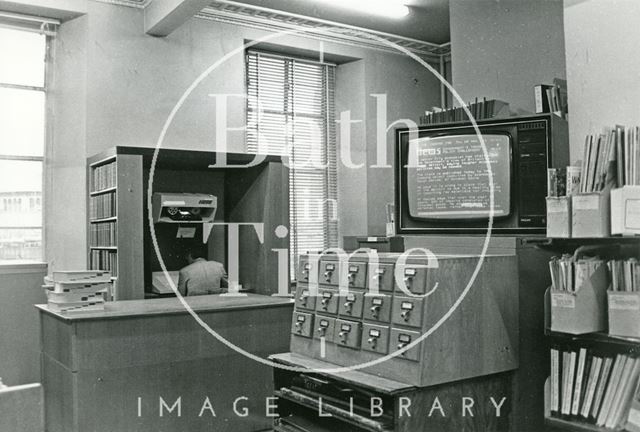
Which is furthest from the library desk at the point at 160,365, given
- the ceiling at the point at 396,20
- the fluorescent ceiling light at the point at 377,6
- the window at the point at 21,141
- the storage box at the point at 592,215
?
the ceiling at the point at 396,20

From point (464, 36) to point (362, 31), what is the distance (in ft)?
8.33

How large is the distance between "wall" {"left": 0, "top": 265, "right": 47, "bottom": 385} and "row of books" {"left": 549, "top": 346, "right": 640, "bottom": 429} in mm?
4184

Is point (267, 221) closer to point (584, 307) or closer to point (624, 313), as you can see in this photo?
point (584, 307)

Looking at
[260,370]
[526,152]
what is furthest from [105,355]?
[526,152]

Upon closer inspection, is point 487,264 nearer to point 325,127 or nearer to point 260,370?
point 260,370

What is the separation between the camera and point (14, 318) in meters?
5.19

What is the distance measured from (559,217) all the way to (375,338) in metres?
0.84

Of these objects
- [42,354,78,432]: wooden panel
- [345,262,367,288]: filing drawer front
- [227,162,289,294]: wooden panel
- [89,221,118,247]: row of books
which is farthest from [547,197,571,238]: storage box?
[89,221,118,247]: row of books

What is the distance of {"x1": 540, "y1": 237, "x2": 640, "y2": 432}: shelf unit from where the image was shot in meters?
2.32

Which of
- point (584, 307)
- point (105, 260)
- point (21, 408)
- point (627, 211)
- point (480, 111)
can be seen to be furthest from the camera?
point (105, 260)

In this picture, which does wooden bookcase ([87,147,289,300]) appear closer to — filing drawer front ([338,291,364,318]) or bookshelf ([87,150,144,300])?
bookshelf ([87,150,144,300])

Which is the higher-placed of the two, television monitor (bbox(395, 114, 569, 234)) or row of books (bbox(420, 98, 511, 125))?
row of books (bbox(420, 98, 511, 125))

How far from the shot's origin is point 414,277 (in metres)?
2.39

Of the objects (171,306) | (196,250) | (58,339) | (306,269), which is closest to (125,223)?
(171,306)
